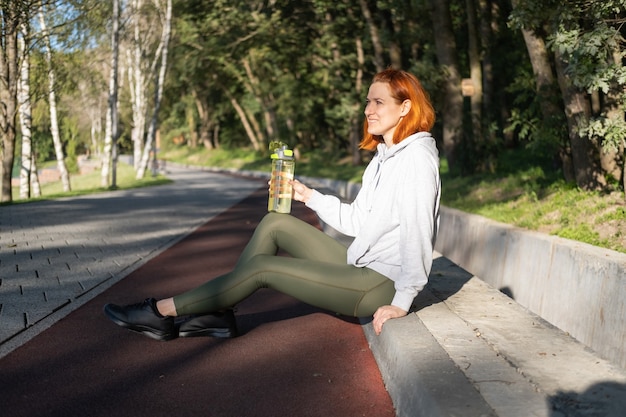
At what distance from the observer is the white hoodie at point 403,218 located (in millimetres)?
4223

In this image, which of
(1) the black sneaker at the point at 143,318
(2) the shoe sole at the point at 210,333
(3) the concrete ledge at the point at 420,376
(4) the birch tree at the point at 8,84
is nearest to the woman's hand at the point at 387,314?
(3) the concrete ledge at the point at 420,376

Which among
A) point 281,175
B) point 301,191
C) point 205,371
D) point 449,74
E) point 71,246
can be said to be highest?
point 449,74

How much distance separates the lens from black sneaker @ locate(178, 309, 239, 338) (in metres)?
5.03

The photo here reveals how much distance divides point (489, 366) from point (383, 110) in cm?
165

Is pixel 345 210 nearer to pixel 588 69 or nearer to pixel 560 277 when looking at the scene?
pixel 560 277

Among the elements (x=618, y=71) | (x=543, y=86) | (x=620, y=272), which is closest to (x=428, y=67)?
(x=543, y=86)

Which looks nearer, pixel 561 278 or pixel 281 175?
pixel 281 175

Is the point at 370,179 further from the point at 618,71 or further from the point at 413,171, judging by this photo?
the point at 618,71

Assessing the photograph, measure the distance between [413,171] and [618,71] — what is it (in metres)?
4.63

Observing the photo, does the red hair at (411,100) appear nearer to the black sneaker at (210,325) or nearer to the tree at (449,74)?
the black sneaker at (210,325)

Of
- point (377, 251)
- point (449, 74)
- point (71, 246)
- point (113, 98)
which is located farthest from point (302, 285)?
point (113, 98)

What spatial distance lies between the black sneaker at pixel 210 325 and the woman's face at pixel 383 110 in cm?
161

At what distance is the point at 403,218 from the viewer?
13.9ft

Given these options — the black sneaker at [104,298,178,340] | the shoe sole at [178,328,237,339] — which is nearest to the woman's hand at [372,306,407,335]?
the shoe sole at [178,328,237,339]
